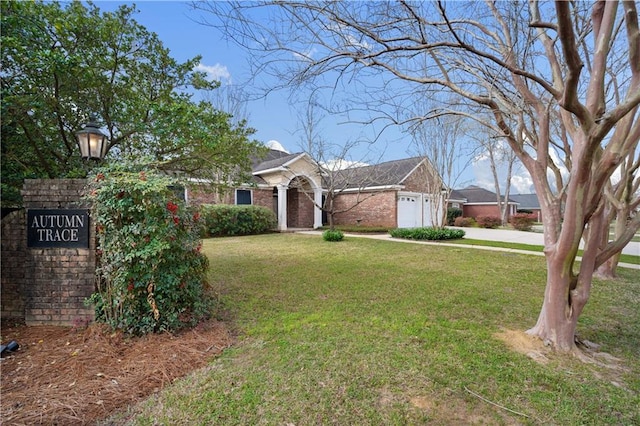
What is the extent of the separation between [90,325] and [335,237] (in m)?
10.2

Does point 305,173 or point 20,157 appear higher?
point 305,173

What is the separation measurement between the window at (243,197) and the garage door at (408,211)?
10.1 metres

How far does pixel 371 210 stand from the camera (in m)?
21.1

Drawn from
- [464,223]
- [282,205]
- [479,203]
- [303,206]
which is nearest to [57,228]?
[282,205]

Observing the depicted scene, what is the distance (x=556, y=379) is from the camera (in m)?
2.90

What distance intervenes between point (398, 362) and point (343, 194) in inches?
763

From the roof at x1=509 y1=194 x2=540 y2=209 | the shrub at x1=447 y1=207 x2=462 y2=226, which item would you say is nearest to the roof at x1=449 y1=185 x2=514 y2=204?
the shrub at x1=447 y1=207 x2=462 y2=226

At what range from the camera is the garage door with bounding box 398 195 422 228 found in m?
20.1

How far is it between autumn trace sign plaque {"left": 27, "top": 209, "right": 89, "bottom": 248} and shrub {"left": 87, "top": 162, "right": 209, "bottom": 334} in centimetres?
33

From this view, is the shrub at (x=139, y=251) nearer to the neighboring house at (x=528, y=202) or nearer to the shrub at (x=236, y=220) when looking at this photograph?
the shrub at (x=236, y=220)

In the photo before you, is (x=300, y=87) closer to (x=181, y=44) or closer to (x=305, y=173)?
(x=181, y=44)

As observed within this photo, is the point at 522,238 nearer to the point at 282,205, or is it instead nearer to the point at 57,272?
the point at 282,205

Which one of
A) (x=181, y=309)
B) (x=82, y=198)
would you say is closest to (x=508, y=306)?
(x=181, y=309)

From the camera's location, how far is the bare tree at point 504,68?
2975 mm
